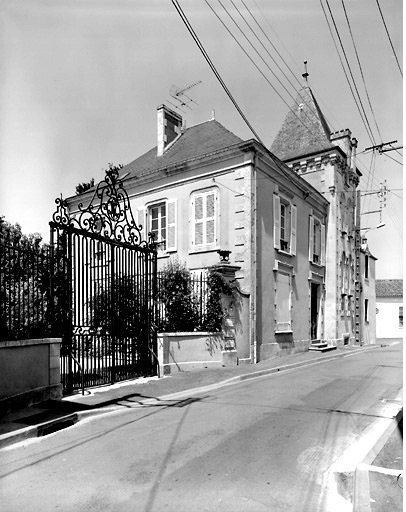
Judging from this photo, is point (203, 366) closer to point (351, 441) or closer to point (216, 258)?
point (216, 258)

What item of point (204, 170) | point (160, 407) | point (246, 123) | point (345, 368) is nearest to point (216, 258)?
point (204, 170)

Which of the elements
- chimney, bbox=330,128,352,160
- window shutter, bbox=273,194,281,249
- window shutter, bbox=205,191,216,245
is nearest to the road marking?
window shutter, bbox=205,191,216,245

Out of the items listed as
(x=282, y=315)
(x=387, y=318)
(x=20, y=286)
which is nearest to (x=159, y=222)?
(x=282, y=315)

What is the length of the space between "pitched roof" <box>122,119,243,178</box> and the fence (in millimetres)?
7797

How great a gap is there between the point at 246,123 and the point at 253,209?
193 inches

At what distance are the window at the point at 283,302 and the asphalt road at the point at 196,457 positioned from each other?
21.3ft

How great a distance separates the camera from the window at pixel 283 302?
14068 mm

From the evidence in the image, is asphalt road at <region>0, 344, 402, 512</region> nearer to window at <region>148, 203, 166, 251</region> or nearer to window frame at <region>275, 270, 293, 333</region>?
window frame at <region>275, 270, 293, 333</region>

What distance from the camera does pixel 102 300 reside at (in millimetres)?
9094

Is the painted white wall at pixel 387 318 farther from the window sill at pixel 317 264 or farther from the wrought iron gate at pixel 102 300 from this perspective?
the wrought iron gate at pixel 102 300

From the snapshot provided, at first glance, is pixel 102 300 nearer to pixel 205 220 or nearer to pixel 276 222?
pixel 205 220

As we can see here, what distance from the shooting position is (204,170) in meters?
13.8

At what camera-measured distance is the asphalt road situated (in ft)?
11.3

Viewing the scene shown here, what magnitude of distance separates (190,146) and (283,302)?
6.72m
